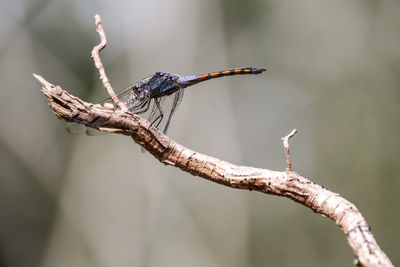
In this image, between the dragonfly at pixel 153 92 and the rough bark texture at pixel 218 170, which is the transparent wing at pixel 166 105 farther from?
the rough bark texture at pixel 218 170

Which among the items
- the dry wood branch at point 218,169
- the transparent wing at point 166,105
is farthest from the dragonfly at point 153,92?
the dry wood branch at point 218,169

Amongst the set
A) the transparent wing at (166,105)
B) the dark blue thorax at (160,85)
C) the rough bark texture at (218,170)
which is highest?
the dark blue thorax at (160,85)

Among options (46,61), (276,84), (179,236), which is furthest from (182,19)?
(179,236)

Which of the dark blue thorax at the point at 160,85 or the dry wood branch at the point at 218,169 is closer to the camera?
the dry wood branch at the point at 218,169

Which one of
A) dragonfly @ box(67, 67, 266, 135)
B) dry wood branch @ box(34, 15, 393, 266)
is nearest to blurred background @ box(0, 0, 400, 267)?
dragonfly @ box(67, 67, 266, 135)

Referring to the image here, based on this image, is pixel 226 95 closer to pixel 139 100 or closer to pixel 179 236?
pixel 179 236

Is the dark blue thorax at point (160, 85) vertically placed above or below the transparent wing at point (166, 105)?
above

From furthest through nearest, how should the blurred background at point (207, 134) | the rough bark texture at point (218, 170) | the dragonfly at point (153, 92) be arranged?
the blurred background at point (207, 134)
the dragonfly at point (153, 92)
the rough bark texture at point (218, 170)

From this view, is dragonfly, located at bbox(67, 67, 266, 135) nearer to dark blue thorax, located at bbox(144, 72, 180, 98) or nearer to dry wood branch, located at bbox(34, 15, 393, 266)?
dark blue thorax, located at bbox(144, 72, 180, 98)

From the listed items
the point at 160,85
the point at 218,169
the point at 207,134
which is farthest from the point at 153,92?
the point at 207,134
